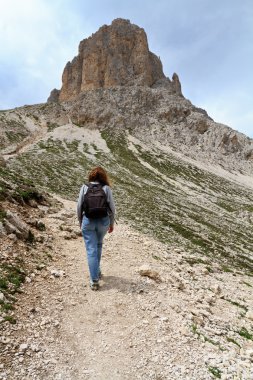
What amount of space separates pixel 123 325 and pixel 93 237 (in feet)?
10.9

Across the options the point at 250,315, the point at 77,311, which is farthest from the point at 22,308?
the point at 250,315

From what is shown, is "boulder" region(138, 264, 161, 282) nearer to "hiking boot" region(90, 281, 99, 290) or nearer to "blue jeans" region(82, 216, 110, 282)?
"blue jeans" region(82, 216, 110, 282)

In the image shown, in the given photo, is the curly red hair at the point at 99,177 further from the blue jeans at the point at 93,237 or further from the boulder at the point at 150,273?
the boulder at the point at 150,273

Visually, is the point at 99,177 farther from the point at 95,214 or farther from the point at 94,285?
the point at 94,285

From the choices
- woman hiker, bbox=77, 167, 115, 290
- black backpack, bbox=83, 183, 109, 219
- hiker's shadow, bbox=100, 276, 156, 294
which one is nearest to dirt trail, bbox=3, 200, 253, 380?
hiker's shadow, bbox=100, 276, 156, 294

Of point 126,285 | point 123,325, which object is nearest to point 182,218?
point 126,285

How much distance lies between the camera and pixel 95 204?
38.8 ft

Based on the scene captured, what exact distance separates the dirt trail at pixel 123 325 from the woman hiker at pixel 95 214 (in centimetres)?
99

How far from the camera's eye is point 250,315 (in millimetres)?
12891

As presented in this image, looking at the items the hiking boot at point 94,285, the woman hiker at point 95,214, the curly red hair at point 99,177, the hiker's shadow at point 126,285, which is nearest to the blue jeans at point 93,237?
the woman hiker at point 95,214

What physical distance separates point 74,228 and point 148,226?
1309cm

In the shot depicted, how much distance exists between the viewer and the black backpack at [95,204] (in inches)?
465

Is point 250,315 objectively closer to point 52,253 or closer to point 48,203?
point 52,253

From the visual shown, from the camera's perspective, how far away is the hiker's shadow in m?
12.1
